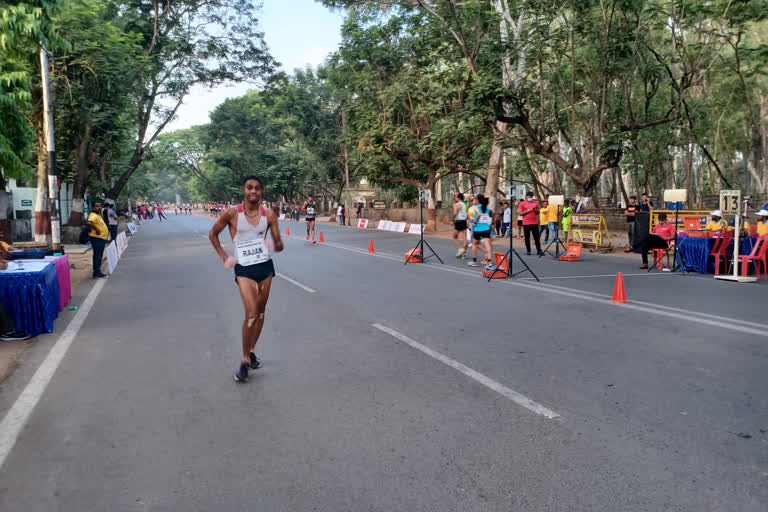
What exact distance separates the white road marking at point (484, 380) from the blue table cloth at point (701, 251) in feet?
29.3

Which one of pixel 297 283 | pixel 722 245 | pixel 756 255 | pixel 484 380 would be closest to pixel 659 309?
pixel 484 380

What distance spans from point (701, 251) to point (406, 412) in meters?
10.9

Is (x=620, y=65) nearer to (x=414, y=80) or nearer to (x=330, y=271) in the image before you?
(x=414, y=80)

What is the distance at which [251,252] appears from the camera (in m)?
5.46

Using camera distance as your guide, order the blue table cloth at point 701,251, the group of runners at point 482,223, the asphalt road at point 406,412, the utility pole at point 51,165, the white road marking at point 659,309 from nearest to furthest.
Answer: the asphalt road at point 406,412
the white road marking at point 659,309
the blue table cloth at point 701,251
the group of runners at point 482,223
the utility pole at point 51,165

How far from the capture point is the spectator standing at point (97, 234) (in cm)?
1370

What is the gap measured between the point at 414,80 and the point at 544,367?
25.2 metres

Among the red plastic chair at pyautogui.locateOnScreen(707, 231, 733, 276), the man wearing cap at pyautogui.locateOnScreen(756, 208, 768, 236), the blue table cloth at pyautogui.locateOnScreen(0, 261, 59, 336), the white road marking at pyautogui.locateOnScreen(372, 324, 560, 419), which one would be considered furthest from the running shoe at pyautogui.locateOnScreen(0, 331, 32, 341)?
the man wearing cap at pyautogui.locateOnScreen(756, 208, 768, 236)

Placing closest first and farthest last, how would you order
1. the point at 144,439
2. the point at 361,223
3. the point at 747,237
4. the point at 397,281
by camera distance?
the point at 144,439
the point at 397,281
the point at 747,237
the point at 361,223

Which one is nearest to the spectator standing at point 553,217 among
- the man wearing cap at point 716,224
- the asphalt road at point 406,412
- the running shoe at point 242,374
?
the man wearing cap at point 716,224

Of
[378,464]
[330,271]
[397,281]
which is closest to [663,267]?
[397,281]

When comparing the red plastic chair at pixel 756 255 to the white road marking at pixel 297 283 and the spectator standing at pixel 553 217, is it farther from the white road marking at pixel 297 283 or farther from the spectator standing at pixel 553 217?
the white road marking at pixel 297 283

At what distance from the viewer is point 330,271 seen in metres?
13.8

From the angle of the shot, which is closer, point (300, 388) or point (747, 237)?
point (300, 388)
